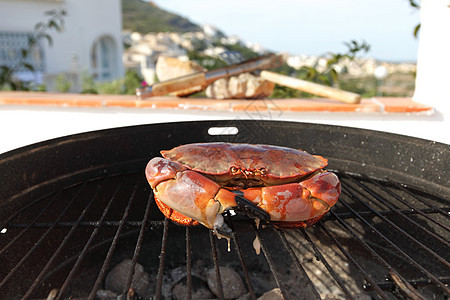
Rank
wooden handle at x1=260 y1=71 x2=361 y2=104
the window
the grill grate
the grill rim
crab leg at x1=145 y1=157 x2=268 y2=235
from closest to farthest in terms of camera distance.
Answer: crab leg at x1=145 y1=157 x2=268 y2=235 → the grill grate → the grill rim → wooden handle at x1=260 y1=71 x2=361 y2=104 → the window

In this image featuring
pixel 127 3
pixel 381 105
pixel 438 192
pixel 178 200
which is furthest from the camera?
pixel 127 3

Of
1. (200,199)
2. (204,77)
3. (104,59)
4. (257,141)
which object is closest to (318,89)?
(257,141)

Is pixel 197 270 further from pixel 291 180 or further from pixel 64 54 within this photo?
pixel 64 54

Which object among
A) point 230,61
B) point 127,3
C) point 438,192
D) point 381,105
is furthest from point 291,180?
point 127,3

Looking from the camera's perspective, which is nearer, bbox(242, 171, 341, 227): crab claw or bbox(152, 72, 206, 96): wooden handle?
bbox(242, 171, 341, 227): crab claw

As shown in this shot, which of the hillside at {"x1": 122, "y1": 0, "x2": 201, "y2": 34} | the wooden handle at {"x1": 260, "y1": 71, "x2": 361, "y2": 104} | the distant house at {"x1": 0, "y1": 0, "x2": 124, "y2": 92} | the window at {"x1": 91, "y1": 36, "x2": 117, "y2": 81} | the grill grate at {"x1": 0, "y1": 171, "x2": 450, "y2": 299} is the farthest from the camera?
the hillside at {"x1": 122, "y1": 0, "x2": 201, "y2": 34}

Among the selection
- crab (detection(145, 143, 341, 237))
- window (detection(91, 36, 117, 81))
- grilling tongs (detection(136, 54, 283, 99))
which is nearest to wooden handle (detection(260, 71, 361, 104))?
grilling tongs (detection(136, 54, 283, 99))

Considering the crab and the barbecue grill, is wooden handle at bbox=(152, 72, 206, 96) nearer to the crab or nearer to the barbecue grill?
the barbecue grill
